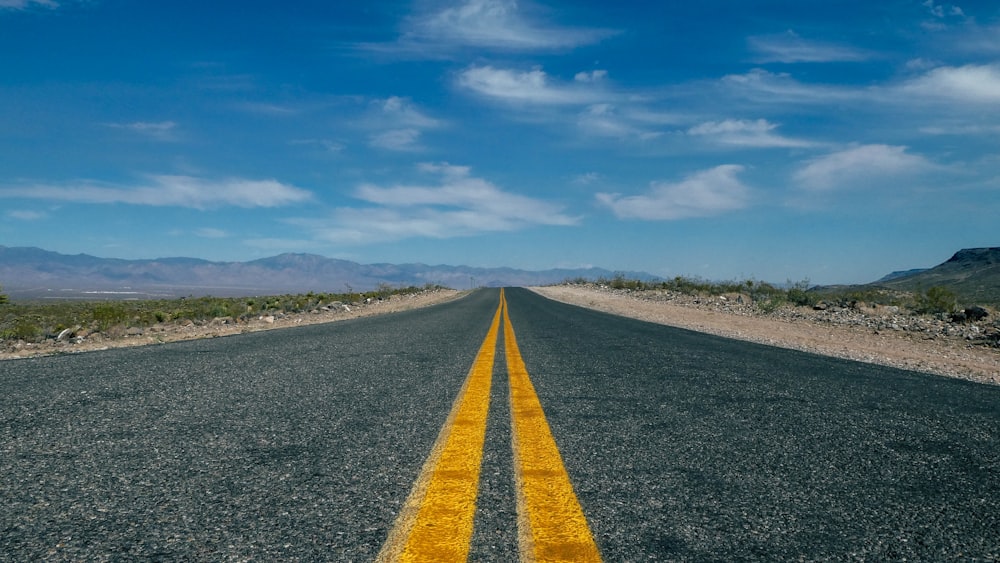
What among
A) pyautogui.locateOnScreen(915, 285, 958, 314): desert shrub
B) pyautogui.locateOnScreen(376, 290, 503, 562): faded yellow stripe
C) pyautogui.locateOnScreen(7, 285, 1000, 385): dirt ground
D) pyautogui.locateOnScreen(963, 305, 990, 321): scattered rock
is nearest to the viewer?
pyautogui.locateOnScreen(376, 290, 503, 562): faded yellow stripe

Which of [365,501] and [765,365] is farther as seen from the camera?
[765,365]

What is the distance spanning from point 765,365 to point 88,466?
18.9 ft

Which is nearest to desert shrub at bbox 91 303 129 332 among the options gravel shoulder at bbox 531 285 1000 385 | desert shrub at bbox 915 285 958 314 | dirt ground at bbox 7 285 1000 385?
dirt ground at bbox 7 285 1000 385

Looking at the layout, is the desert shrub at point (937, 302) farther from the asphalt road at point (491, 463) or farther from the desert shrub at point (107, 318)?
the desert shrub at point (107, 318)

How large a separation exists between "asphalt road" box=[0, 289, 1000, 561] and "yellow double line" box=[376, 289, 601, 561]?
49 millimetres

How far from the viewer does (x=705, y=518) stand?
6.12 ft

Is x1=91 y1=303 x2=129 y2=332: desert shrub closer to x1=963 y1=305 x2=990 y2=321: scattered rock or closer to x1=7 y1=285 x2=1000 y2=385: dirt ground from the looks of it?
x1=7 y1=285 x2=1000 y2=385: dirt ground

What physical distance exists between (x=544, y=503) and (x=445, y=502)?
336mm

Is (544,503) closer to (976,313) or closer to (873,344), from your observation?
(873,344)

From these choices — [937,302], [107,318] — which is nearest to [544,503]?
[107,318]

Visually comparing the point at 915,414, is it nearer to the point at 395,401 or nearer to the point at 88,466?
the point at 395,401

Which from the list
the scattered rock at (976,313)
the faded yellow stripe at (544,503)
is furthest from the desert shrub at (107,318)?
the scattered rock at (976,313)

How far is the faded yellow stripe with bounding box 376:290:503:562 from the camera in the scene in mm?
1569

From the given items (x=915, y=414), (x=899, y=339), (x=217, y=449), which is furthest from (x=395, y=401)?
(x=899, y=339)
